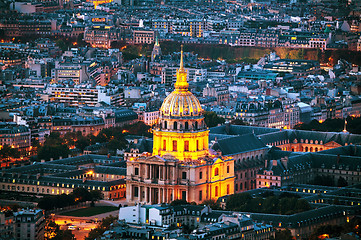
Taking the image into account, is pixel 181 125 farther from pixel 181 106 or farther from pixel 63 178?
pixel 63 178

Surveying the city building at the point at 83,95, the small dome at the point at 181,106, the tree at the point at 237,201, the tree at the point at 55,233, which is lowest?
the city building at the point at 83,95

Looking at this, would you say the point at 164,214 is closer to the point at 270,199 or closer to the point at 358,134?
the point at 270,199

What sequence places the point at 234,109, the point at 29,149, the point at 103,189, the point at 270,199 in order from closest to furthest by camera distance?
the point at 270,199 → the point at 103,189 → the point at 29,149 → the point at 234,109

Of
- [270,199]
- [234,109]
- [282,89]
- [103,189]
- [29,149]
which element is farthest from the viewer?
[282,89]

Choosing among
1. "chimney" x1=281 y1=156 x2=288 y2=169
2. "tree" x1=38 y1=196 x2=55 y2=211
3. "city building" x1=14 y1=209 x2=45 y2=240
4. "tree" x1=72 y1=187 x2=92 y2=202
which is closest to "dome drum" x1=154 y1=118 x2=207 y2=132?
"chimney" x1=281 y1=156 x2=288 y2=169

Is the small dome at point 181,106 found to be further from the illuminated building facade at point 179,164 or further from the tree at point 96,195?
the tree at point 96,195

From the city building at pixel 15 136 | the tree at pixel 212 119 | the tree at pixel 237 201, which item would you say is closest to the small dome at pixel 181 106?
the tree at pixel 237 201

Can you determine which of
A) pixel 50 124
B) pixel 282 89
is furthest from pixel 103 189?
pixel 282 89
